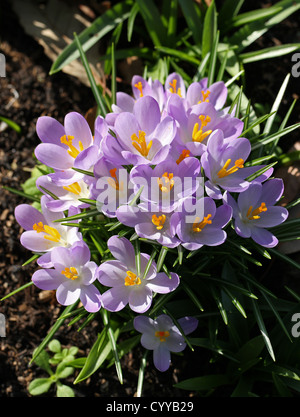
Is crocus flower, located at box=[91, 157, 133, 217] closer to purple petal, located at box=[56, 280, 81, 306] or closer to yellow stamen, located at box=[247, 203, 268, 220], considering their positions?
purple petal, located at box=[56, 280, 81, 306]

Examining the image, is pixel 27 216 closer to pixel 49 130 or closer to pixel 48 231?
pixel 48 231

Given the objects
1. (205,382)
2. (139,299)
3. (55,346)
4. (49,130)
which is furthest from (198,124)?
(55,346)

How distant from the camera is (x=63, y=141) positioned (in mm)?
1458

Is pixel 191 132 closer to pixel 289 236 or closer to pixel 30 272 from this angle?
pixel 289 236

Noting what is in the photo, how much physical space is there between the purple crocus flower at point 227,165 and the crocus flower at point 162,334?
1.69 ft

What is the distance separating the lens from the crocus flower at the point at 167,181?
1308mm

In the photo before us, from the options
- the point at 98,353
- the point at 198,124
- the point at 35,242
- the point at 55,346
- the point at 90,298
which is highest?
the point at 198,124

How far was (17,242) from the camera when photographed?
81.7 inches

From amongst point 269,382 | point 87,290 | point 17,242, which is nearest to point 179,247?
point 87,290

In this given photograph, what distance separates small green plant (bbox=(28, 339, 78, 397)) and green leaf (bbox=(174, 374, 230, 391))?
480 millimetres

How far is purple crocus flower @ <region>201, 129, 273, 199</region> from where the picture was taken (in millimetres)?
1371

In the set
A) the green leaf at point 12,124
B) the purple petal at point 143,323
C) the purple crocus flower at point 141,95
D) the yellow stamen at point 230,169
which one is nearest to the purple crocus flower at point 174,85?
the purple crocus flower at point 141,95

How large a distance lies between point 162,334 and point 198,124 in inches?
29.4

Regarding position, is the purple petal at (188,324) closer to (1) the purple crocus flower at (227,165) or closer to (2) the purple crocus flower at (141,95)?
(1) the purple crocus flower at (227,165)
